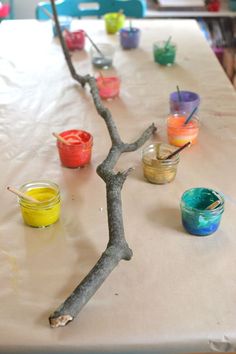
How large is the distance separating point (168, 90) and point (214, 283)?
2.83 feet

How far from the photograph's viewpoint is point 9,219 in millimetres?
912

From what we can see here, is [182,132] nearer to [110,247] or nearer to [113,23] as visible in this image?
[110,247]

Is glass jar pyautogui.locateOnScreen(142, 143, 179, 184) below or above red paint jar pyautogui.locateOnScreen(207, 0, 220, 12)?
above

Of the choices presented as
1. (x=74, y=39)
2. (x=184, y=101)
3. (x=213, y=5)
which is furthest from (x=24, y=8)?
(x=184, y=101)

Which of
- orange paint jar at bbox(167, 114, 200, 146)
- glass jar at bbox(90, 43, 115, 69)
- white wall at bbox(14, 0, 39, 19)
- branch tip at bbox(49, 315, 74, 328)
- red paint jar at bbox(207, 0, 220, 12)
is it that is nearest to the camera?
branch tip at bbox(49, 315, 74, 328)

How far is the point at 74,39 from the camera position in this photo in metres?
1.82

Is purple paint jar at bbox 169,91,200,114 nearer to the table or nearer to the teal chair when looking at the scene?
the table

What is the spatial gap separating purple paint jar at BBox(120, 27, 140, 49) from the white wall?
1.34 meters

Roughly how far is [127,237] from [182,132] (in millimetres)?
389

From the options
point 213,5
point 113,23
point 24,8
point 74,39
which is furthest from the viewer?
point 24,8

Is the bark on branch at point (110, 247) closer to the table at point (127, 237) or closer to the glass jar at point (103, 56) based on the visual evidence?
the table at point (127, 237)

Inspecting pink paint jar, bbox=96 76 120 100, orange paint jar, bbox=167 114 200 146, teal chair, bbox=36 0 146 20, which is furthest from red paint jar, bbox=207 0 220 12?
orange paint jar, bbox=167 114 200 146

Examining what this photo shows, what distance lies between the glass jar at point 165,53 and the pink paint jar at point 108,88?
1.01 ft

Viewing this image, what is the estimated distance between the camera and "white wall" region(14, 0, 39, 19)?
2.96m
